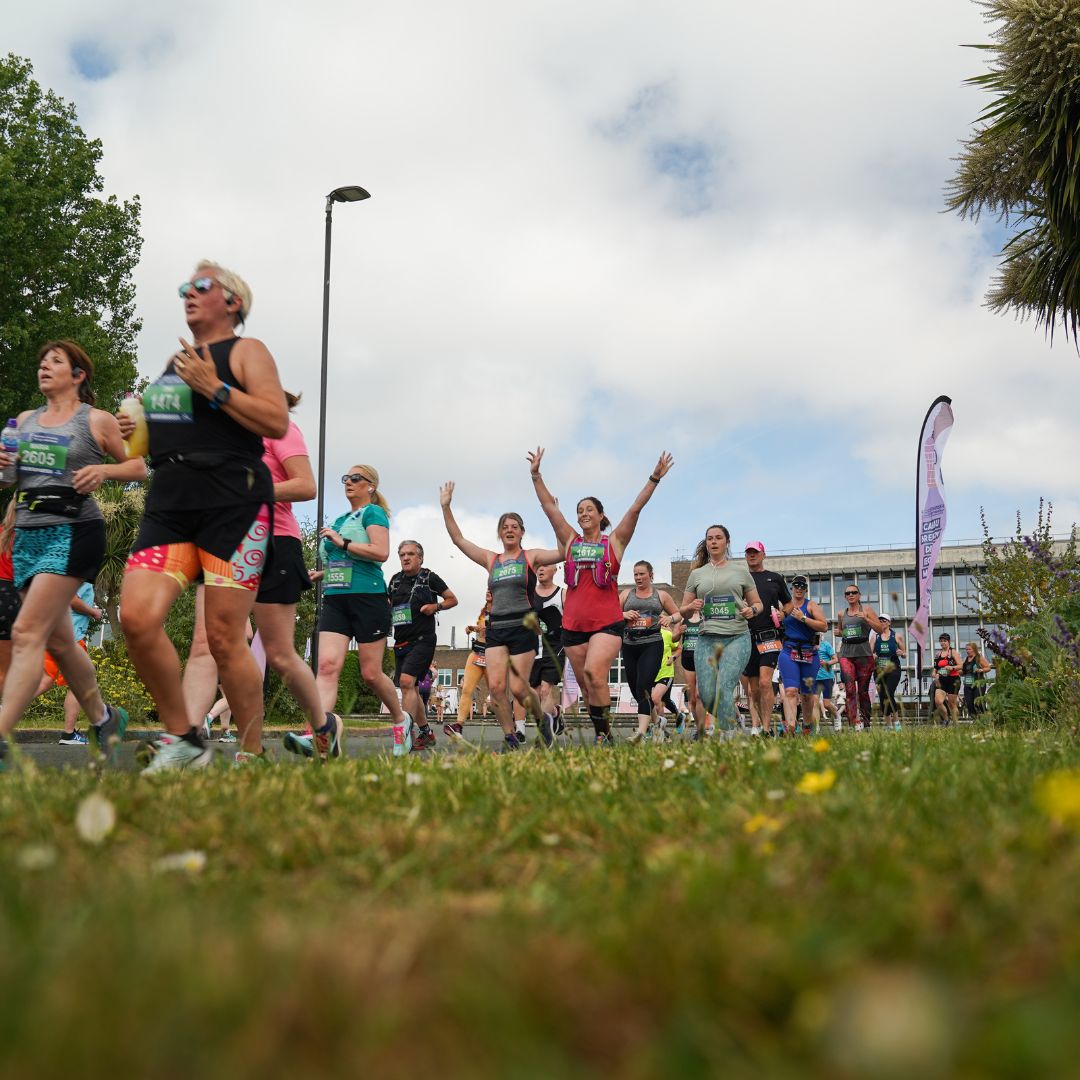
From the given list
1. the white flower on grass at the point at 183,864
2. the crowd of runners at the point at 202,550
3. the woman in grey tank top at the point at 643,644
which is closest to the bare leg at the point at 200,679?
the crowd of runners at the point at 202,550

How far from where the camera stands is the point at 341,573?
823 cm

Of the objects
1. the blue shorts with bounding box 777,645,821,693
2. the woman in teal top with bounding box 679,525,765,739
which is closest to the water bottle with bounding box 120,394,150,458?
the woman in teal top with bounding box 679,525,765,739

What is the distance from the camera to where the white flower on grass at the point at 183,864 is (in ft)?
6.89

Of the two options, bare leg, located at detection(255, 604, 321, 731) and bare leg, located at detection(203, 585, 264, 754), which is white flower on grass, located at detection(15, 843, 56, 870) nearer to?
bare leg, located at detection(203, 585, 264, 754)

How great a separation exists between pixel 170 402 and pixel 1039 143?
478 inches

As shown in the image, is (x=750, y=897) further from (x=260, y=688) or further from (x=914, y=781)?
(x=260, y=688)

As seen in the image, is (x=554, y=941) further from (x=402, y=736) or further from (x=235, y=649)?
(x=402, y=736)

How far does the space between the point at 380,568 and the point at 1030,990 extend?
7339 mm

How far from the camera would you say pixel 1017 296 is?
15.3 metres

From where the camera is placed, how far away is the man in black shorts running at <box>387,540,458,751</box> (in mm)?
11242

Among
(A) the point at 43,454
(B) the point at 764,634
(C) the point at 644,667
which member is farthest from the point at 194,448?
(B) the point at 764,634

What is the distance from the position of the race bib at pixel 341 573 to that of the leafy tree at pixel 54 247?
1798 cm

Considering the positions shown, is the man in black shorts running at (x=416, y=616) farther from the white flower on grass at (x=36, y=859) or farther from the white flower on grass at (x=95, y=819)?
the white flower on grass at (x=36, y=859)

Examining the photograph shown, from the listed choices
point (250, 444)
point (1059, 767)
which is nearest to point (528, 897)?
point (1059, 767)
